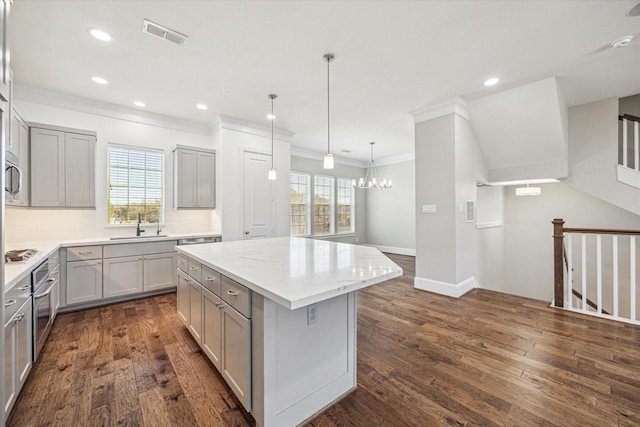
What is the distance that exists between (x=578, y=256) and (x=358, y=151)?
507 cm

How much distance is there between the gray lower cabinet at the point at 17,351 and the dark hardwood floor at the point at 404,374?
0.16 m

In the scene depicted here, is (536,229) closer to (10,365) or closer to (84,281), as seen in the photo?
(10,365)

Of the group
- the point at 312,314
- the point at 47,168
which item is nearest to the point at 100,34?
the point at 47,168

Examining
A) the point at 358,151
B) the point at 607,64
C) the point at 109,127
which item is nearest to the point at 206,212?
the point at 109,127

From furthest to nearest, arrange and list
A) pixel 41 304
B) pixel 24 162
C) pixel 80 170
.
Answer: pixel 80 170, pixel 24 162, pixel 41 304

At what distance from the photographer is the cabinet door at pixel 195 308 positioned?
7.54 feet

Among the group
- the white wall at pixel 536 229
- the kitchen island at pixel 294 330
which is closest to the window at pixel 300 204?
the white wall at pixel 536 229

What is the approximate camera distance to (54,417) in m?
1.67

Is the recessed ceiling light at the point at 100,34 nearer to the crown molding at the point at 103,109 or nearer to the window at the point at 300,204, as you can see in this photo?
the crown molding at the point at 103,109

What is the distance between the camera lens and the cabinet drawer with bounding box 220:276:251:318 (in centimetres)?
154

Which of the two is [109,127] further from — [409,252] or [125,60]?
[409,252]

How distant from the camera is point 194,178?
4.52 m

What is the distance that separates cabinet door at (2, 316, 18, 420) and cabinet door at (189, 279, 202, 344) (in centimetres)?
109

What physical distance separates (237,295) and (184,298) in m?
1.45
